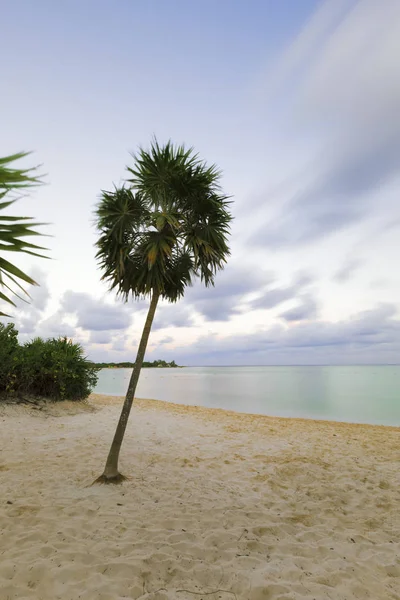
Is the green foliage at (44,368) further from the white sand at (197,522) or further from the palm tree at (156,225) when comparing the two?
the palm tree at (156,225)

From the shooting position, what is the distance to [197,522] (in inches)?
166

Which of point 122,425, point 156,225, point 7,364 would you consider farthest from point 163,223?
point 7,364

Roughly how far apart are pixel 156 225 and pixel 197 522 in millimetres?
4777

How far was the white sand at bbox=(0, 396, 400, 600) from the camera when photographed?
3.00 metres

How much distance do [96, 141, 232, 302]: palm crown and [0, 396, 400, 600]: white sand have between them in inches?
142

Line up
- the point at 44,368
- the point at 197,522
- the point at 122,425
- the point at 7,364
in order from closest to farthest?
the point at 197,522, the point at 122,425, the point at 7,364, the point at 44,368

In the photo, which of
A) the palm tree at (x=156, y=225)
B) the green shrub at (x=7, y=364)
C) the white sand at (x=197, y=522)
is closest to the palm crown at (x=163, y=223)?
the palm tree at (x=156, y=225)

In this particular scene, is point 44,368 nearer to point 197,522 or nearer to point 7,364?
point 7,364

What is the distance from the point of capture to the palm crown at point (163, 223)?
5.95 m

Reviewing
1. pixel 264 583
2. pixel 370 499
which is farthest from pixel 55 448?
pixel 370 499

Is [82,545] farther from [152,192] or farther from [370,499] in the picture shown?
[152,192]

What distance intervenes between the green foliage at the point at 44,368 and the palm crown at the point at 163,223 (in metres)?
7.12

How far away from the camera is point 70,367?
12539 millimetres

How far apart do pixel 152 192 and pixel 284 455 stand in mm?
6767
